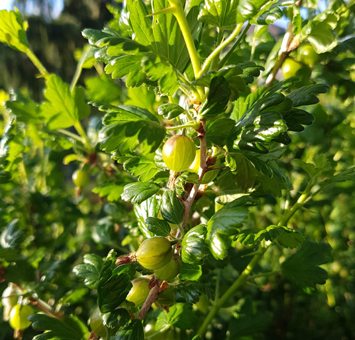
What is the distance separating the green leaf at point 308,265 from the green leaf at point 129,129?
45 centimetres

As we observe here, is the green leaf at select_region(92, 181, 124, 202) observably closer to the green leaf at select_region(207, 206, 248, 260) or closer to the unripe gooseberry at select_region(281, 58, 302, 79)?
the green leaf at select_region(207, 206, 248, 260)

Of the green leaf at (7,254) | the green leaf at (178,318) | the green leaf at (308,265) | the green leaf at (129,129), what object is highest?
the green leaf at (129,129)

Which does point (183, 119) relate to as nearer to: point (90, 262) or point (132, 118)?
point (132, 118)

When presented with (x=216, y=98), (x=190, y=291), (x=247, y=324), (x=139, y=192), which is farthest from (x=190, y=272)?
(x=247, y=324)

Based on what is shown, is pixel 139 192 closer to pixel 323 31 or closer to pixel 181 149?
pixel 181 149

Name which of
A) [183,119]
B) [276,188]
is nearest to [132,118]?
[183,119]

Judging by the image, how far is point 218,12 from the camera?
35cm

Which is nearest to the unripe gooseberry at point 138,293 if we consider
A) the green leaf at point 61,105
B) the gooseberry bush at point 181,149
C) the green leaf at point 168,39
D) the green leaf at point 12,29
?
the gooseberry bush at point 181,149

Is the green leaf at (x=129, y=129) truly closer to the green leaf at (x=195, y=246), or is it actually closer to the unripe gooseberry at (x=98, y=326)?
the green leaf at (x=195, y=246)

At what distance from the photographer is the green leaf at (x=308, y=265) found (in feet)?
1.96

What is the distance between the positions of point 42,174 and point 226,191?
922 mm

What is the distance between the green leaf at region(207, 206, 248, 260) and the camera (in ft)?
1.07

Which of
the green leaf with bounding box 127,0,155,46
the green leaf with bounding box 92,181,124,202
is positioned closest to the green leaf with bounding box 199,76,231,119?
the green leaf with bounding box 127,0,155,46

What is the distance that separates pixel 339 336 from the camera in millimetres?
1200
